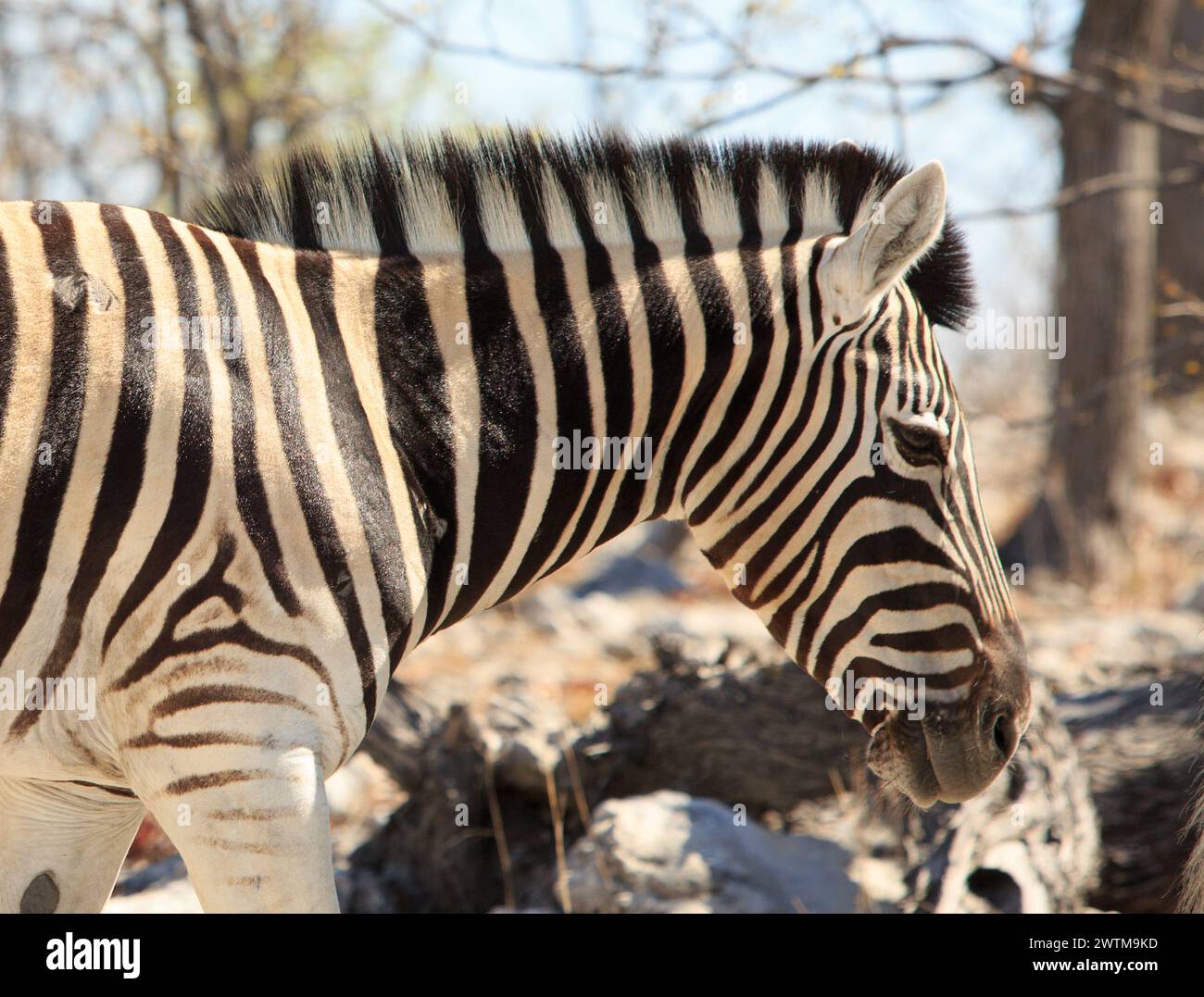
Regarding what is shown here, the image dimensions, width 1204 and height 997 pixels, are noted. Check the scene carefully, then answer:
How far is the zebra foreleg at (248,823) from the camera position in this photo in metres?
2.46

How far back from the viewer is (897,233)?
A: 2883 mm

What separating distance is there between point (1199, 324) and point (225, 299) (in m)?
10.7

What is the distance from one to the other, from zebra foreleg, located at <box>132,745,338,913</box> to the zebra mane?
4.42 feet

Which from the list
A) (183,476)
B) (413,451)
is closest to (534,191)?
(413,451)

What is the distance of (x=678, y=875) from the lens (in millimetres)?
4484

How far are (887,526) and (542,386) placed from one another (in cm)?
98

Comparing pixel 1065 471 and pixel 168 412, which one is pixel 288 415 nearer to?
pixel 168 412

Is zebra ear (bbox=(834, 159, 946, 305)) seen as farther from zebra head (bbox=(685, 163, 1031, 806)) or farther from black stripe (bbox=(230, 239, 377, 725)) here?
black stripe (bbox=(230, 239, 377, 725))

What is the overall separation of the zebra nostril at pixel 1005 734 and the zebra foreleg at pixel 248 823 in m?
1.79

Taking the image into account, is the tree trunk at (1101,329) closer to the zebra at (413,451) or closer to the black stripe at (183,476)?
the zebra at (413,451)

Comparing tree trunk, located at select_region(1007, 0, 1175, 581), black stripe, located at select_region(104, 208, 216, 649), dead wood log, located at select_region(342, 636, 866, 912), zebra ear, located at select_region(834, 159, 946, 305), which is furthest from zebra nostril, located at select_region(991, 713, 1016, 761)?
tree trunk, located at select_region(1007, 0, 1175, 581)

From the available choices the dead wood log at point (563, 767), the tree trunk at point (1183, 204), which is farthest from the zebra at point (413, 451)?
the tree trunk at point (1183, 204)

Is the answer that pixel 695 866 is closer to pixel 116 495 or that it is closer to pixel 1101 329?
pixel 116 495

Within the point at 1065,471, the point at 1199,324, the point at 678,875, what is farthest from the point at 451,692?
the point at 1199,324
